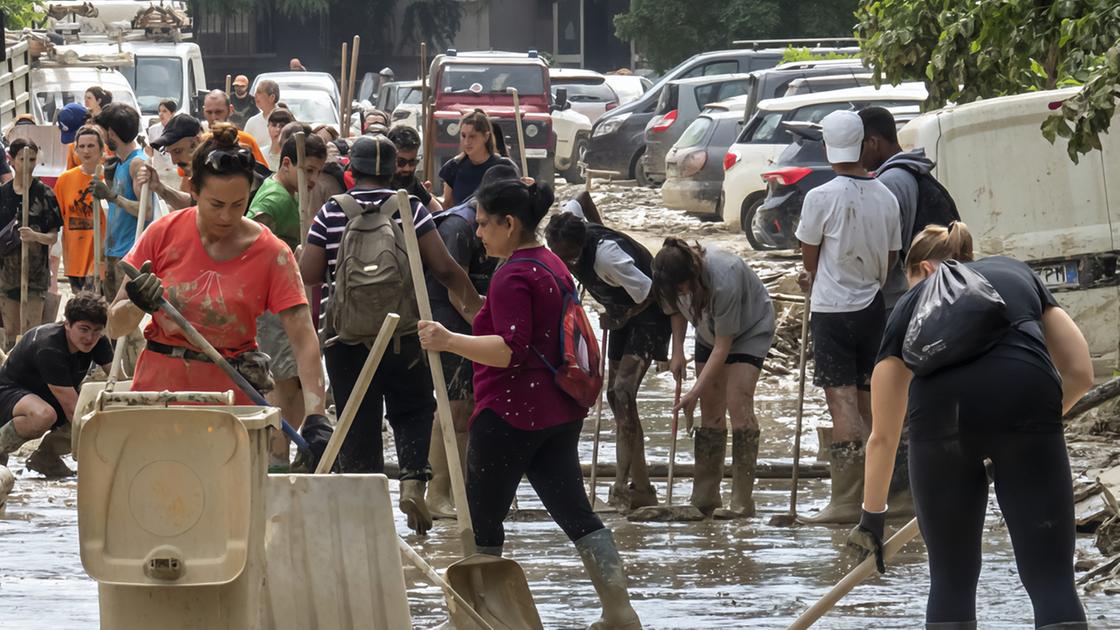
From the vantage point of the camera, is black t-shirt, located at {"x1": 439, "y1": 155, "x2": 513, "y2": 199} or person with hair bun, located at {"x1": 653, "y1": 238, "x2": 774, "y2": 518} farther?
black t-shirt, located at {"x1": 439, "y1": 155, "x2": 513, "y2": 199}

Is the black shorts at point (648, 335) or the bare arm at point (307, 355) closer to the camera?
the bare arm at point (307, 355)

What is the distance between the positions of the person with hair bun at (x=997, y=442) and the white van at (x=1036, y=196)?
18.9 feet

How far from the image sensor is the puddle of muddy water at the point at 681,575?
21.1 feet

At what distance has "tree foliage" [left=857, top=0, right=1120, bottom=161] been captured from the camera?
28.4 feet

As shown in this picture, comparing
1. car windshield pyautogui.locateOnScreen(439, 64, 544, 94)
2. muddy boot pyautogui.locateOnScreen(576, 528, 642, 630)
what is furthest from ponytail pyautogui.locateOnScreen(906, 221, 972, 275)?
car windshield pyautogui.locateOnScreen(439, 64, 544, 94)

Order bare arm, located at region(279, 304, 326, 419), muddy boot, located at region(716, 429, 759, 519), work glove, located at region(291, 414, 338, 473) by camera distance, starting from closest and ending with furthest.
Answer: work glove, located at region(291, 414, 338, 473), bare arm, located at region(279, 304, 326, 419), muddy boot, located at region(716, 429, 759, 519)

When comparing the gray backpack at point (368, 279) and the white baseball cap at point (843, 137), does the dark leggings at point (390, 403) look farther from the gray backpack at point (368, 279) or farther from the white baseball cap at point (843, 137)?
the white baseball cap at point (843, 137)

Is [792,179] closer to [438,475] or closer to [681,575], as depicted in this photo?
[438,475]

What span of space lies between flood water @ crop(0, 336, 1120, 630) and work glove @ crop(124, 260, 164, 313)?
5.38 feet

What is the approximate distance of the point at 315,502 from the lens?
5.23m

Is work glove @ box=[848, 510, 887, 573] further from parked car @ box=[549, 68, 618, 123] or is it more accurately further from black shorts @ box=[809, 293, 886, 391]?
parked car @ box=[549, 68, 618, 123]

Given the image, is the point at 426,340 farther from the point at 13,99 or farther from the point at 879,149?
the point at 13,99

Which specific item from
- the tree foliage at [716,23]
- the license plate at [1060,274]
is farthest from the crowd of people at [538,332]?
the tree foliage at [716,23]

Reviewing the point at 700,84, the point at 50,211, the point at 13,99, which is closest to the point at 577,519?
the point at 50,211
